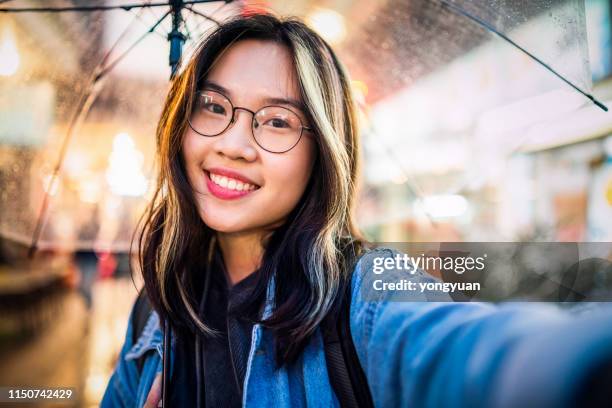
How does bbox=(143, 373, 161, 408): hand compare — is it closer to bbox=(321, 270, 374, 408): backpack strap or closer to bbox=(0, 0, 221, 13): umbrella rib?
bbox=(321, 270, 374, 408): backpack strap

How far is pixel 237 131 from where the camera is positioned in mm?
1115

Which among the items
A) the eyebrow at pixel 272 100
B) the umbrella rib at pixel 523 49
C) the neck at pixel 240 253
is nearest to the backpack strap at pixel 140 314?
the neck at pixel 240 253

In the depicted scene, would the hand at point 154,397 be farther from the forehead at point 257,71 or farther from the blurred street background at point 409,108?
the forehead at point 257,71

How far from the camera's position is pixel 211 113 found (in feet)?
3.79

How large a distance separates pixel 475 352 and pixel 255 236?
0.78 m

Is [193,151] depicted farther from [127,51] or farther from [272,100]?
[127,51]

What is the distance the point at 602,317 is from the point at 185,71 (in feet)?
3.72

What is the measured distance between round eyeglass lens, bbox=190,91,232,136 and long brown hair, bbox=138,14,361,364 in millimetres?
28

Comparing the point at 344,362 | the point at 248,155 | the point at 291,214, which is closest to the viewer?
the point at 344,362

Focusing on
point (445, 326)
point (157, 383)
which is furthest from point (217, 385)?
point (445, 326)

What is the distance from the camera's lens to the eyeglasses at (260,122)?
1124 mm

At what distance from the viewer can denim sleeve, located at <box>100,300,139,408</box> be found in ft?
4.41

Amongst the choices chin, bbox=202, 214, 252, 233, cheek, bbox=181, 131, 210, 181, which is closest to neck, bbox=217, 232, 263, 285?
chin, bbox=202, 214, 252, 233

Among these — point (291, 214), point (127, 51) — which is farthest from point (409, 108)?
point (127, 51)
